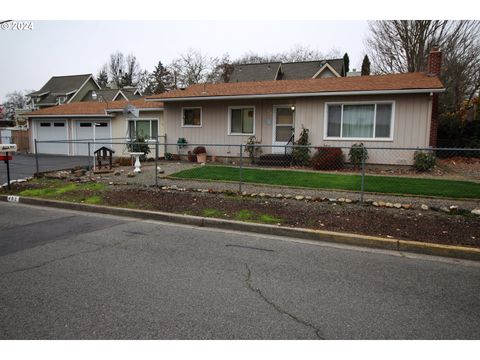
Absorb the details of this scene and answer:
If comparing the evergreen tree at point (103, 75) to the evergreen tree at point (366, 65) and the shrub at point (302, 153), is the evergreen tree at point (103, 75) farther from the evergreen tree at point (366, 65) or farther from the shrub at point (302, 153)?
the shrub at point (302, 153)

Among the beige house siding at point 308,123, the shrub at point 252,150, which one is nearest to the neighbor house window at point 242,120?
the beige house siding at point 308,123

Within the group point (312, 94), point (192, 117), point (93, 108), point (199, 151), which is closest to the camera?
point (312, 94)

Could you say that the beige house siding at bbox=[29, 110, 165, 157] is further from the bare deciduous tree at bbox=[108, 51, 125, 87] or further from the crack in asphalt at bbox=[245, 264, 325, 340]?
the bare deciduous tree at bbox=[108, 51, 125, 87]

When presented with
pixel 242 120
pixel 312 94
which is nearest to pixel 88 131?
pixel 242 120

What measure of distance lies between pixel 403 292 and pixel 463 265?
5.33ft

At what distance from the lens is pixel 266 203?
8.12 m

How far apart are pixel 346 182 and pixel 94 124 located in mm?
18562

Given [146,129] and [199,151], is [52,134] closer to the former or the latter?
[146,129]

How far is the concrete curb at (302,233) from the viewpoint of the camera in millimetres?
5191

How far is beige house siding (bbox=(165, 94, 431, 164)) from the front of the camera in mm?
13406

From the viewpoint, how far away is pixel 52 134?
24562 millimetres

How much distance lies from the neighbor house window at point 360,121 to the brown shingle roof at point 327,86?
795 mm

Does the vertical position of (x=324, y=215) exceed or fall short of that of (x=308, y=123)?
it falls short

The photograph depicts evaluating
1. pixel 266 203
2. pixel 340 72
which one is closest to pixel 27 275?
pixel 266 203
